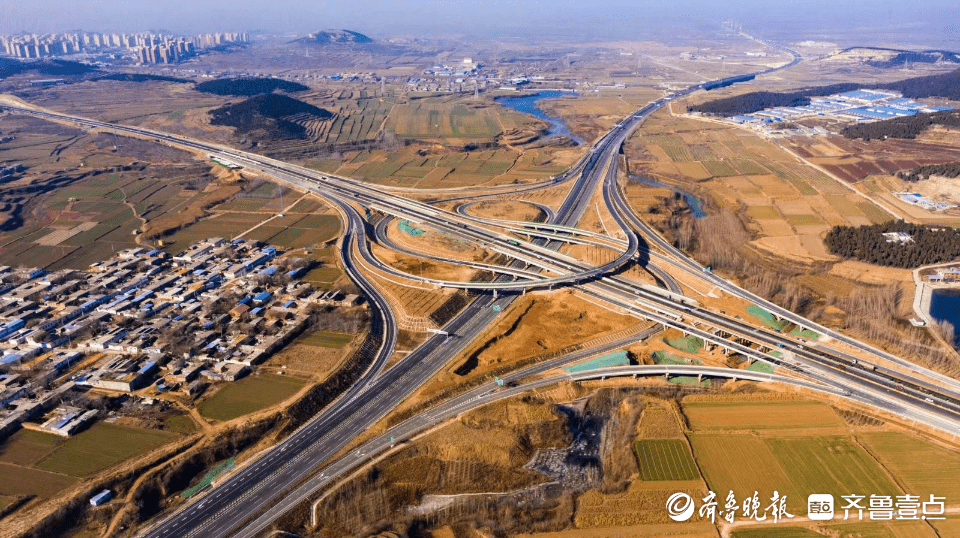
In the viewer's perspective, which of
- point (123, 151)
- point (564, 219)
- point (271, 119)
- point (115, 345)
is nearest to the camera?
point (115, 345)

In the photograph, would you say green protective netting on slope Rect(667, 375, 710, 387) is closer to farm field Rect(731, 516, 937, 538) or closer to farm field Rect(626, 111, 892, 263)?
farm field Rect(731, 516, 937, 538)

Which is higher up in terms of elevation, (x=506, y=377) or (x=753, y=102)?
(x=753, y=102)

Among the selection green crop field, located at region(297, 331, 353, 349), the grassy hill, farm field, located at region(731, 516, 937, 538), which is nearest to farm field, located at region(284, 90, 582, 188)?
the grassy hill

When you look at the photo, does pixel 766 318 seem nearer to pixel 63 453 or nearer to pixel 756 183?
pixel 756 183

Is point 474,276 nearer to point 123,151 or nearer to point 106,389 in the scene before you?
point 106,389

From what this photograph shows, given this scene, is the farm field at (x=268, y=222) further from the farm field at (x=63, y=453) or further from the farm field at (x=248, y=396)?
the farm field at (x=63, y=453)

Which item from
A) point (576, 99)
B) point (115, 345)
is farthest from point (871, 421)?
point (576, 99)

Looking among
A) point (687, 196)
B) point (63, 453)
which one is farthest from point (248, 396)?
point (687, 196)
